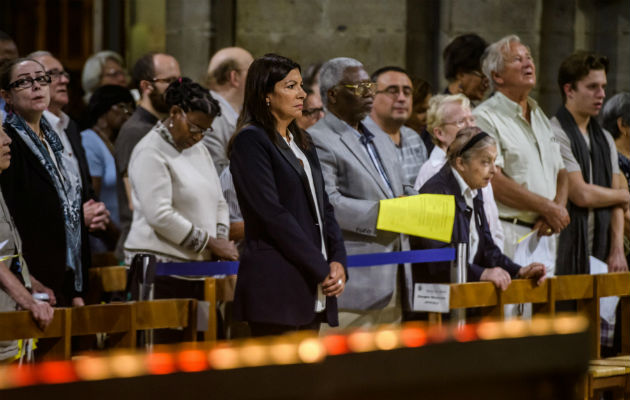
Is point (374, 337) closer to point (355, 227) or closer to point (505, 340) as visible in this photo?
point (505, 340)

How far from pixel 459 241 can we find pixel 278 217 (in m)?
1.31

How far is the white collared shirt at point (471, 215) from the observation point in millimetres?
4539

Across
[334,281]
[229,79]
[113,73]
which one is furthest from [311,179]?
[113,73]

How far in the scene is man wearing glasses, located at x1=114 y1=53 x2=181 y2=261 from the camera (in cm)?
534

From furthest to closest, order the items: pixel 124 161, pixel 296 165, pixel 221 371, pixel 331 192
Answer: pixel 124 161 → pixel 331 192 → pixel 296 165 → pixel 221 371

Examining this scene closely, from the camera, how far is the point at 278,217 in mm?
3422

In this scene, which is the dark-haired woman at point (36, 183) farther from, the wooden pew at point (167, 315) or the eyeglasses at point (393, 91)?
the eyeglasses at point (393, 91)

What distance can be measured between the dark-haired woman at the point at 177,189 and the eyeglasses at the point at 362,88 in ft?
2.14

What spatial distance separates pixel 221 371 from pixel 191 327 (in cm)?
292

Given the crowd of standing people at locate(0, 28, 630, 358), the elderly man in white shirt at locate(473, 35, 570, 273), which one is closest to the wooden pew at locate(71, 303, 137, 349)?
the crowd of standing people at locate(0, 28, 630, 358)

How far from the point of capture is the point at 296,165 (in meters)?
3.53

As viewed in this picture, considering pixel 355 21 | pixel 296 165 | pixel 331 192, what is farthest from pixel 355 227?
pixel 355 21

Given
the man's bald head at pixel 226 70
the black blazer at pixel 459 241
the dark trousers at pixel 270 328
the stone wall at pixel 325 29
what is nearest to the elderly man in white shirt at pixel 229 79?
A: the man's bald head at pixel 226 70

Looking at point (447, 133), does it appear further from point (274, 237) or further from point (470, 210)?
point (274, 237)
